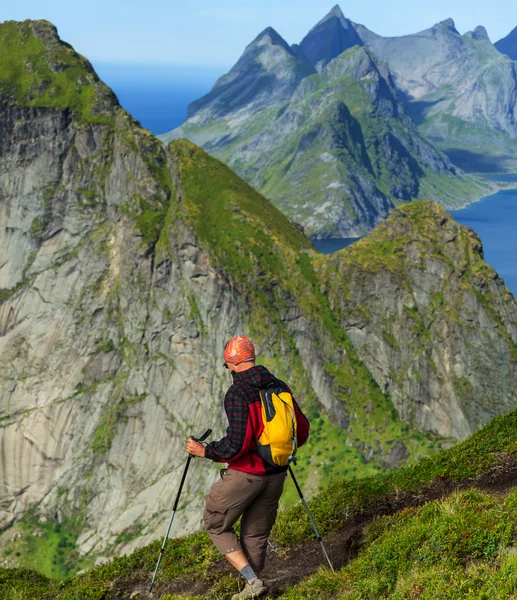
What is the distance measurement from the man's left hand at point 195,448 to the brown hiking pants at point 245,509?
2.03 feet

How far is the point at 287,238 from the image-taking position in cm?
12450

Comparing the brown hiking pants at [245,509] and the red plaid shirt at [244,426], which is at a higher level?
the red plaid shirt at [244,426]

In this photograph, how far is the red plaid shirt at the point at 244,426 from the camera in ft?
37.2

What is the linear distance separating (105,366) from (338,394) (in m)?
51.6

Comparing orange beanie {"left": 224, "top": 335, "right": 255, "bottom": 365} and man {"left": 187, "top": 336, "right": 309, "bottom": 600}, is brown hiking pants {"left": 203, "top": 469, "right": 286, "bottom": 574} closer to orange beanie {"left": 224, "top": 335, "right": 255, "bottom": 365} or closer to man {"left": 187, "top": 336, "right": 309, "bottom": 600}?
man {"left": 187, "top": 336, "right": 309, "bottom": 600}

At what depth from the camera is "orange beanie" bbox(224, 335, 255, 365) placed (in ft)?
39.2

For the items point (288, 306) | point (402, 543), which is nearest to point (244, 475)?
point (402, 543)

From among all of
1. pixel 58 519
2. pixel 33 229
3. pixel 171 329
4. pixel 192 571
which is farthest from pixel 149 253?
pixel 192 571

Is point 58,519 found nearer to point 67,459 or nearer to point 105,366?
point 67,459

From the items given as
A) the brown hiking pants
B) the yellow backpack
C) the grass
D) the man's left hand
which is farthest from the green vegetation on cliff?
the grass

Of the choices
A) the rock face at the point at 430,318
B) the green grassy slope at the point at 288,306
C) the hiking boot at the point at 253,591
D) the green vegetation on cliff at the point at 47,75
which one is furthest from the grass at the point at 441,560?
the green vegetation on cliff at the point at 47,75

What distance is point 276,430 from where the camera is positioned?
11.3 meters

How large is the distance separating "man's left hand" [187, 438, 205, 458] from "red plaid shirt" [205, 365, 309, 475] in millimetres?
428

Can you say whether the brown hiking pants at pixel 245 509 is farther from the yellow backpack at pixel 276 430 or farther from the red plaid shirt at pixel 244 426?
the yellow backpack at pixel 276 430
